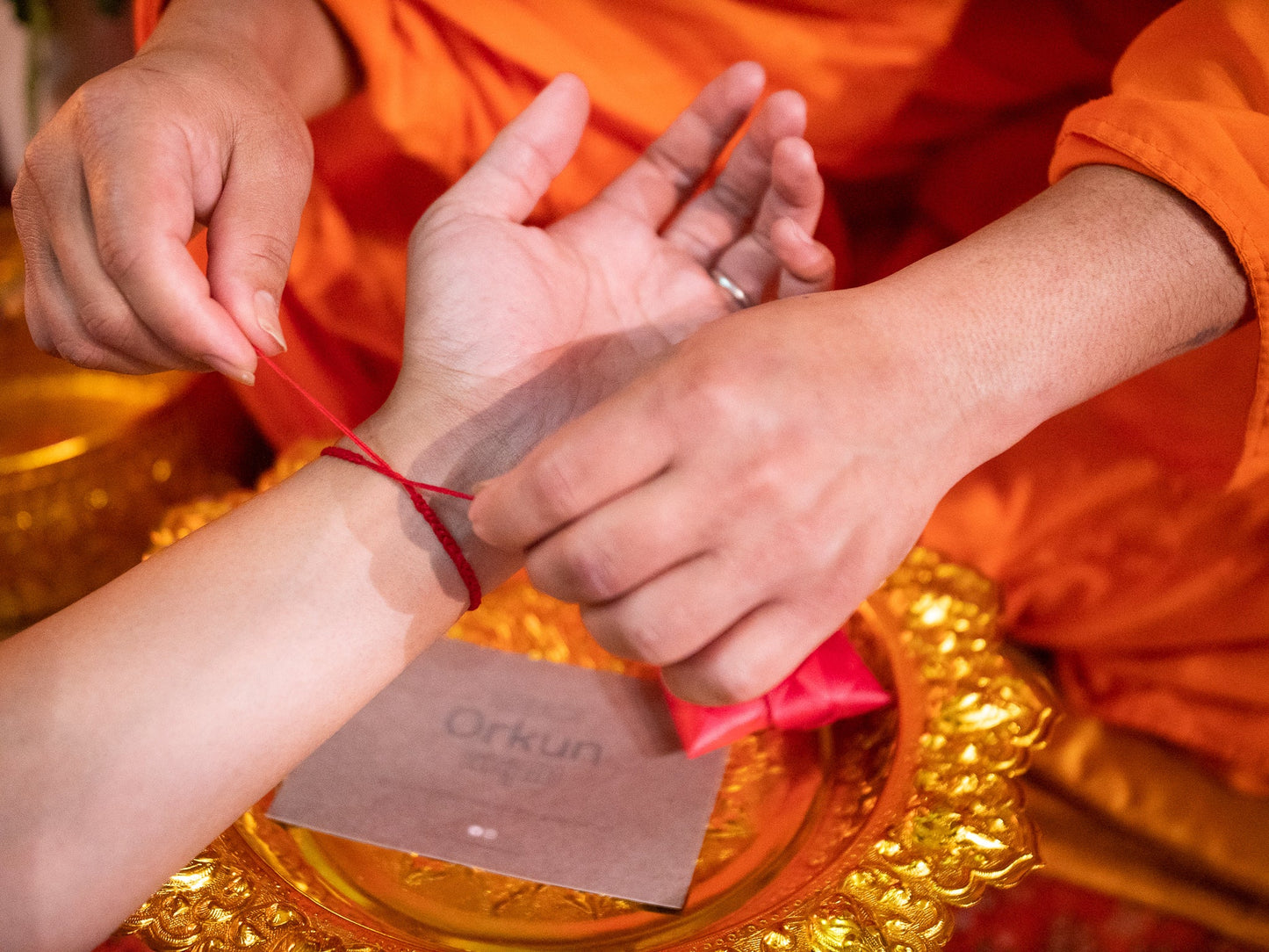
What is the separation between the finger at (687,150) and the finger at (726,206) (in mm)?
16

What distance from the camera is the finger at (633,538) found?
1.53ft

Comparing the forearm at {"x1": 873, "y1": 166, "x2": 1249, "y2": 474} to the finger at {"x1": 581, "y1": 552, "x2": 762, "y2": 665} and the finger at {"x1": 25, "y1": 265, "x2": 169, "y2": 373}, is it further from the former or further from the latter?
the finger at {"x1": 25, "y1": 265, "x2": 169, "y2": 373}

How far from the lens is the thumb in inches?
22.2

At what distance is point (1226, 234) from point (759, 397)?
12.4 inches

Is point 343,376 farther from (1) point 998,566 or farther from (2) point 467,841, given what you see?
(1) point 998,566

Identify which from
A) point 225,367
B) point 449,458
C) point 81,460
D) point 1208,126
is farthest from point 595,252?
point 81,460

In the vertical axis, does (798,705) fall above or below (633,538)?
below

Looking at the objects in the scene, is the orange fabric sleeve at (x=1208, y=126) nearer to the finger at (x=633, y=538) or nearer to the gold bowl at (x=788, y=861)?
the gold bowl at (x=788, y=861)

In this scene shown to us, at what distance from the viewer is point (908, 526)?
1.70 ft

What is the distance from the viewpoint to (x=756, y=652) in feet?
1.62

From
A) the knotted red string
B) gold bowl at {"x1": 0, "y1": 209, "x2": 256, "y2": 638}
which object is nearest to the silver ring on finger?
the knotted red string

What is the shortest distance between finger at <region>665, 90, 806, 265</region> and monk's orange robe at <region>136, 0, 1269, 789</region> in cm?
12

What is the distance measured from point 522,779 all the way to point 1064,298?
0.47 metres

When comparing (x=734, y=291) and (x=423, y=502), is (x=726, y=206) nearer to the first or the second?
(x=734, y=291)
